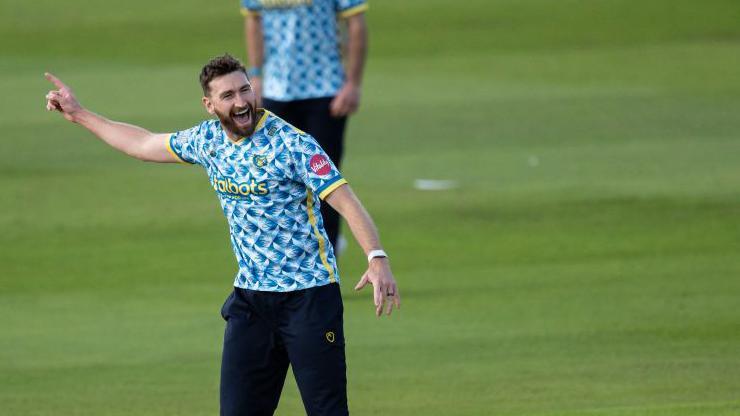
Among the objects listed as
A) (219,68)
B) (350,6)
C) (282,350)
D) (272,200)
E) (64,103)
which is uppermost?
(219,68)

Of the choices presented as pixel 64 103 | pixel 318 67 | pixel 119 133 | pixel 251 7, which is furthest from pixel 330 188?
pixel 251 7

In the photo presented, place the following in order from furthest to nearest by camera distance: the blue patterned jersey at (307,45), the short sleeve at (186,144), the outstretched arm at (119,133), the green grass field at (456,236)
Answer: the blue patterned jersey at (307,45), the green grass field at (456,236), the outstretched arm at (119,133), the short sleeve at (186,144)

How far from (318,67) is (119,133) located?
4.16 m

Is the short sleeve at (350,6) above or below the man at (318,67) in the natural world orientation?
above

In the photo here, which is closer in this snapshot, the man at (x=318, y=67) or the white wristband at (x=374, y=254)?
the white wristband at (x=374, y=254)

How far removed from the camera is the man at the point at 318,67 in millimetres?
11008

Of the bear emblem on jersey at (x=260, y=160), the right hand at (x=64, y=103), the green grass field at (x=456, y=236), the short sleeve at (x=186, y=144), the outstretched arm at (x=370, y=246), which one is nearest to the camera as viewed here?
the outstretched arm at (x=370, y=246)

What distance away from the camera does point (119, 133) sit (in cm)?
703

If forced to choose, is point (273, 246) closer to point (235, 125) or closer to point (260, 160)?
point (260, 160)

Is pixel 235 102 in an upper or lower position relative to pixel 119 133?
upper

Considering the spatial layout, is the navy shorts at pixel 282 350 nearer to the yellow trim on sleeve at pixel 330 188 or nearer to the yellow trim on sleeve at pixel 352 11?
the yellow trim on sleeve at pixel 330 188

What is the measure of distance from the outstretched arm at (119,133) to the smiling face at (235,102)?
506mm

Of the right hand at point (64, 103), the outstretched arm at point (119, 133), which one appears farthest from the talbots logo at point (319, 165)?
the right hand at point (64, 103)

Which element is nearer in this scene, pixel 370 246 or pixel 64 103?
pixel 370 246
